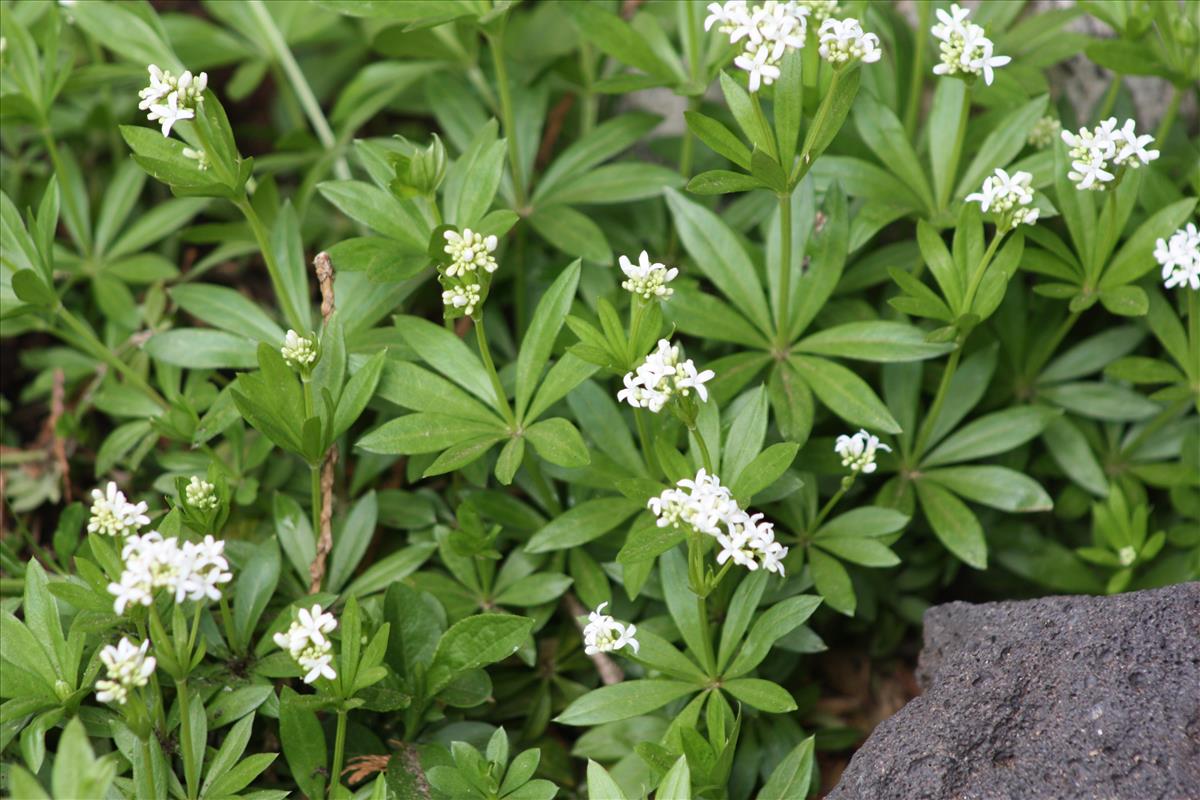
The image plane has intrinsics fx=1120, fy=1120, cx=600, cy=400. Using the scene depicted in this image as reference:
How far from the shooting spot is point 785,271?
9.79 feet

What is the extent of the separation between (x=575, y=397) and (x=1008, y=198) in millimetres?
1242

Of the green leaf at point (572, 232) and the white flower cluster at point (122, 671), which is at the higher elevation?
the green leaf at point (572, 232)

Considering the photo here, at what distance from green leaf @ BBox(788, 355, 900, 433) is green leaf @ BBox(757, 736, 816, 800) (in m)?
0.85

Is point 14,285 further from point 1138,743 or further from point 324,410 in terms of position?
point 1138,743

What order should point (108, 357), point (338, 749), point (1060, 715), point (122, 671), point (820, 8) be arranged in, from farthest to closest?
1. point (108, 357)
2. point (820, 8)
3. point (338, 749)
4. point (1060, 715)
5. point (122, 671)

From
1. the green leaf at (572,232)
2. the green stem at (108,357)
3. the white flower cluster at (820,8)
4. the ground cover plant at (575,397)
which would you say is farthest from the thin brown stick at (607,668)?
the white flower cluster at (820,8)

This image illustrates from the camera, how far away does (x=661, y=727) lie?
9.62 ft

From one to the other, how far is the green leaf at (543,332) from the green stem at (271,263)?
0.64m

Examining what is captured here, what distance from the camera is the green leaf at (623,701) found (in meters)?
2.71

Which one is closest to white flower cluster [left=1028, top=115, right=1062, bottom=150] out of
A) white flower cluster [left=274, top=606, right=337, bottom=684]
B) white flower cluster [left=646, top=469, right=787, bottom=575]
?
white flower cluster [left=646, top=469, right=787, bottom=575]

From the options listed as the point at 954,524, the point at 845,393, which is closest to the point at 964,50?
the point at 845,393

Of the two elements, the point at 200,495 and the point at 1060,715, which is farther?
the point at 200,495

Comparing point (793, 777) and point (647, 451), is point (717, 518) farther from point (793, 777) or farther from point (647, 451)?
point (793, 777)

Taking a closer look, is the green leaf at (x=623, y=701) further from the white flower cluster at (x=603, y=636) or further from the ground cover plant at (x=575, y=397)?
the white flower cluster at (x=603, y=636)
